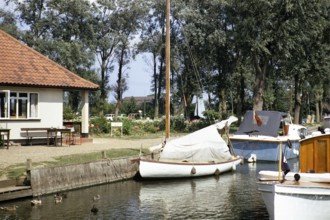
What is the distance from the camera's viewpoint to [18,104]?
27938 mm

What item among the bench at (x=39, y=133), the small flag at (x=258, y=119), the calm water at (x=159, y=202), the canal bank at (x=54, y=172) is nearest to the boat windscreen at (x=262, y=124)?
the small flag at (x=258, y=119)

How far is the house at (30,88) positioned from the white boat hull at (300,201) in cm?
1851

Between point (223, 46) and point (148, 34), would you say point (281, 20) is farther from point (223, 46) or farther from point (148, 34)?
point (148, 34)

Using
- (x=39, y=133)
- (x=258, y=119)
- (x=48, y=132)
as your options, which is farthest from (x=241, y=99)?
(x=48, y=132)

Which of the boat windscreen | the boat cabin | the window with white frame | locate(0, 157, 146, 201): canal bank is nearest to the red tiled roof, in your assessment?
the window with white frame

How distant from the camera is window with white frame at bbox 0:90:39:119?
1066 inches

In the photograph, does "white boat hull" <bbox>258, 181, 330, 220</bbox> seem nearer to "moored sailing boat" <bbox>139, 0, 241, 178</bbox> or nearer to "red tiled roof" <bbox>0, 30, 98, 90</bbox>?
"moored sailing boat" <bbox>139, 0, 241, 178</bbox>

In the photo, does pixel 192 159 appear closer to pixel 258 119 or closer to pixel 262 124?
pixel 258 119

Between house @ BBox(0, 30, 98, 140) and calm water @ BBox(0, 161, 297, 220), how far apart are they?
31.3 ft

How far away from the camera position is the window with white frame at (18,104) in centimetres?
2708

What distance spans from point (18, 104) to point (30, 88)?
1.20 m

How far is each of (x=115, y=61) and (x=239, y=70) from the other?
942 inches

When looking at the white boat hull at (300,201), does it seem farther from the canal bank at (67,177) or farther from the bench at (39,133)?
the bench at (39,133)

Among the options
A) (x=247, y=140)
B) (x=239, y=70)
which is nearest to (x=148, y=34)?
(x=239, y=70)
